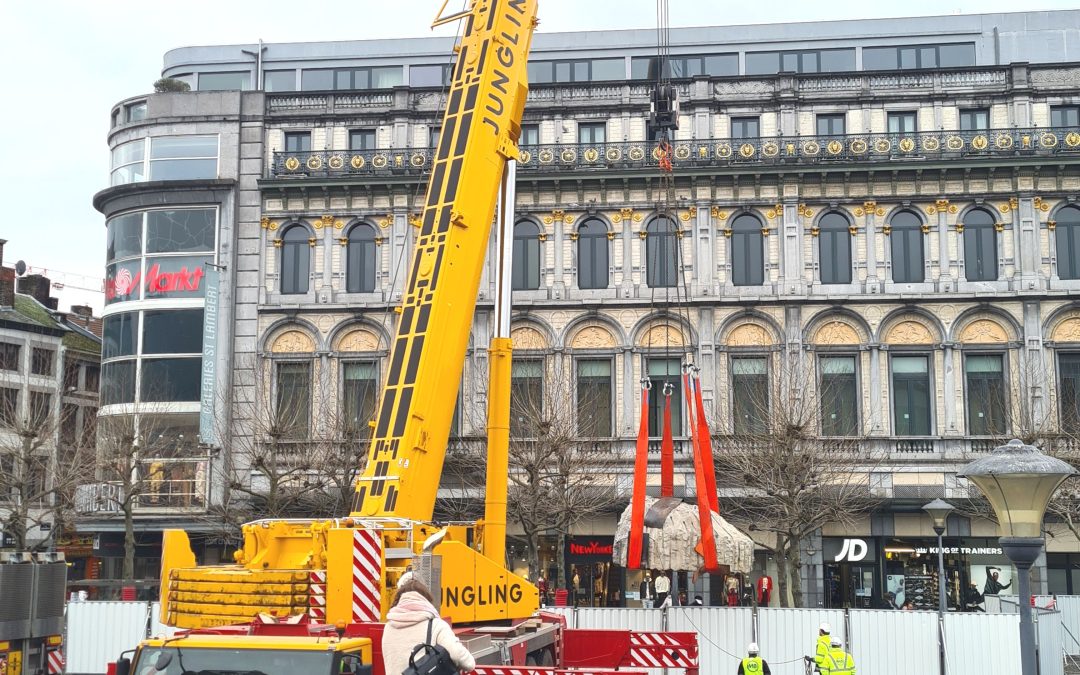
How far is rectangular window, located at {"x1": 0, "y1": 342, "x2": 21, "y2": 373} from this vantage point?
161 feet

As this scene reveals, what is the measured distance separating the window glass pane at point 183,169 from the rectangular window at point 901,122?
22504 millimetres

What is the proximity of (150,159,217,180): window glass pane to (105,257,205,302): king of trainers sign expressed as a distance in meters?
2.86

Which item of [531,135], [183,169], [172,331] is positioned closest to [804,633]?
[531,135]

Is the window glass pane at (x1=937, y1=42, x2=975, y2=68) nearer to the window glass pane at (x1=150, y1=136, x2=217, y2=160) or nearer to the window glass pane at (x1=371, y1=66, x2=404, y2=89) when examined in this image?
the window glass pane at (x1=371, y1=66, x2=404, y2=89)

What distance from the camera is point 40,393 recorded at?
1950 inches

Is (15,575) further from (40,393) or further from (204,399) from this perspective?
(40,393)

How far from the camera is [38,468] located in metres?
39.2

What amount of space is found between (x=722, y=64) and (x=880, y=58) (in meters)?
6.03

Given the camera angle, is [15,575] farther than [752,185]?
No

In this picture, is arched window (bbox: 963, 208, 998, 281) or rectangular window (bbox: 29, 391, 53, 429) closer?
arched window (bbox: 963, 208, 998, 281)

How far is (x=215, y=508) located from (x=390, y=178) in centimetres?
1210

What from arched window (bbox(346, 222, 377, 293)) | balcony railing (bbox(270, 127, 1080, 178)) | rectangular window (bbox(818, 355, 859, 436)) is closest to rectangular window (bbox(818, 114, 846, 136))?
balcony railing (bbox(270, 127, 1080, 178))

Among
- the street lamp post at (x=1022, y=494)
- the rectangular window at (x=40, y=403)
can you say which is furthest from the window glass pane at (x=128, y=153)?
the street lamp post at (x=1022, y=494)

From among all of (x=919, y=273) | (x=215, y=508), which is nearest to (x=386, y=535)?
(x=215, y=508)
